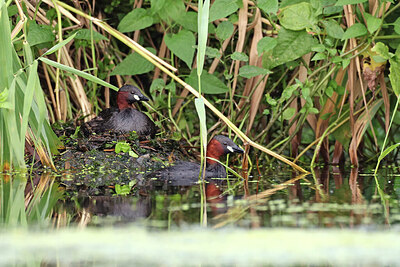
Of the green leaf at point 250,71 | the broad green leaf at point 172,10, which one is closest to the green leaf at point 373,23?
the green leaf at point 250,71

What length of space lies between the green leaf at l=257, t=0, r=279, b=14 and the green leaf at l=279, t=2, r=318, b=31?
18cm

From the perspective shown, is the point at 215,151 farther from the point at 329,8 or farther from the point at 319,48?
the point at 329,8

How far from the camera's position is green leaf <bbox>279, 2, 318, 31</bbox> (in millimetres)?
5031

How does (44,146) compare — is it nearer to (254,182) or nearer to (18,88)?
(18,88)

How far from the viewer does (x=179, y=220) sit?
2947mm

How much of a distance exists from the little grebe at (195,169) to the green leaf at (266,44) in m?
0.71

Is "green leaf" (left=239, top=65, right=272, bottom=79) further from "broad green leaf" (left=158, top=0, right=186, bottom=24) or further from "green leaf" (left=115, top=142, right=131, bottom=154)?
"green leaf" (left=115, top=142, right=131, bottom=154)

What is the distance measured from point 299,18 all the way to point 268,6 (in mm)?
283

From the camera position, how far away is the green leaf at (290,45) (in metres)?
5.12

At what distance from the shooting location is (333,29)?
16.6 feet

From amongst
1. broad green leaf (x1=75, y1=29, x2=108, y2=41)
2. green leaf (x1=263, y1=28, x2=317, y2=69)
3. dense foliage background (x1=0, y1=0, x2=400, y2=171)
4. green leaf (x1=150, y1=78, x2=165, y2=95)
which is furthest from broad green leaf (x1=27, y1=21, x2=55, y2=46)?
green leaf (x1=263, y1=28, x2=317, y2=69)

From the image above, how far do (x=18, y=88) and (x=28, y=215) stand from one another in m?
1.46

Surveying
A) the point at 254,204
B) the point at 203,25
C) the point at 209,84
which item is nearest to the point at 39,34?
the point at 209,84

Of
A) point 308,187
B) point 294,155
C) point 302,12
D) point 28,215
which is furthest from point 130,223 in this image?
point 294,155
